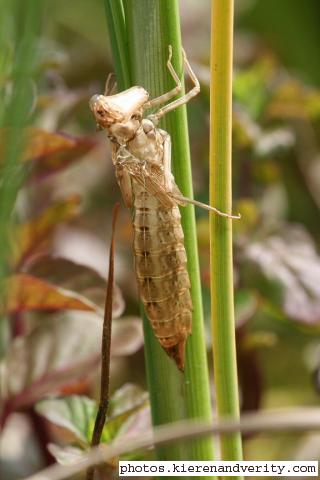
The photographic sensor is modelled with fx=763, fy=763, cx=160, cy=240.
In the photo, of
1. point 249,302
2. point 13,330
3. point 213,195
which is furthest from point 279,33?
point 213,195

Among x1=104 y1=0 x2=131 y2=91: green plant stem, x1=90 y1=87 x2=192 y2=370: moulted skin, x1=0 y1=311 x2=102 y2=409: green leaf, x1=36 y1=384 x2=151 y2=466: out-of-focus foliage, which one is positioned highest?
x1=104 y1=0 x2=131 y2=91: green plant stem

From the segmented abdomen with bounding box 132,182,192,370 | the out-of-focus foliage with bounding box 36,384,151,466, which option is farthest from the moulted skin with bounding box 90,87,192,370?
the out-of-focus foliage with bounding box 36,384,151,466

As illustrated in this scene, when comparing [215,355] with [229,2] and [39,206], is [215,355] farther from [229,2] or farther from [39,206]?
[39,206]

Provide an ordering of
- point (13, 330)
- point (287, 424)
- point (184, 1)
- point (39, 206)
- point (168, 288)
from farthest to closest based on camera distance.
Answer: point (184, 1) → point (39, 206) → point (13, 330) → point (168, 288) → point (287, 424)

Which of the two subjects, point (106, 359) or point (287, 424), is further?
point (106, 359)

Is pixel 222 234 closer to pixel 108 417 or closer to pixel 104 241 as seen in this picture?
pixel 108 417

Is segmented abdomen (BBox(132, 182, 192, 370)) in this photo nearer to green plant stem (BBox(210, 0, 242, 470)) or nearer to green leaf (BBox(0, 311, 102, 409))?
green plant stem (BBox(210, 0, 242, 470))

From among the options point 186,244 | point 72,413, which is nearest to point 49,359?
point 72,413
